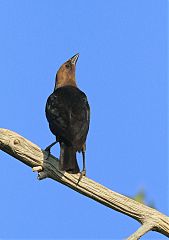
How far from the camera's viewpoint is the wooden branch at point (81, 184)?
701 cm

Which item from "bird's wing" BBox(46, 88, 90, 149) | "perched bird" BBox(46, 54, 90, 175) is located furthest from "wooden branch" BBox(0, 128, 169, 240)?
"bird's wing" BBox(46, 88, 90, 149)

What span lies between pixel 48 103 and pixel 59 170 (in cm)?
115

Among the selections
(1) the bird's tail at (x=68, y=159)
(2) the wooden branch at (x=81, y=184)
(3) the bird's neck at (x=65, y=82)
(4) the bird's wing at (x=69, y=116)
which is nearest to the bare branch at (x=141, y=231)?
(2) the wooden branch at (x=81, y=184)

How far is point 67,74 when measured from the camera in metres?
9.73

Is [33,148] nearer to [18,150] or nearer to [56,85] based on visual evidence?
[18,150]

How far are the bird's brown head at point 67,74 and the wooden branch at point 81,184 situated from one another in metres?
2.19

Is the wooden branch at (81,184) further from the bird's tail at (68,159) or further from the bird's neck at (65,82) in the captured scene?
the bird's neck at (65,82)

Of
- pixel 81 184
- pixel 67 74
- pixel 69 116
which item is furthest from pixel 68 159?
pixel 67 74

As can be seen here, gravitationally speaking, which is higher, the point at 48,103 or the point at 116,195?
the point at 48,103

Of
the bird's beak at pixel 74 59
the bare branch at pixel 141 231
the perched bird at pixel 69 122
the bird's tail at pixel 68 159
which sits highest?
the bird's beak at pixel 74 59

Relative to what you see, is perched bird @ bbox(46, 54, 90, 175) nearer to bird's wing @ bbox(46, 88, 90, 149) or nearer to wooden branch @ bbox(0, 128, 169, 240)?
bird's wing @ bbox(46, 88, 90, 149)

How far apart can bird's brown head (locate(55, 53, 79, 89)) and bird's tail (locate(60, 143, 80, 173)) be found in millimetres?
1907

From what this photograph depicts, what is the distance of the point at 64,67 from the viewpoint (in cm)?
988

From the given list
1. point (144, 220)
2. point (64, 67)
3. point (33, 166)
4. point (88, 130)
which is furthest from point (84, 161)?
point (64, 67)
